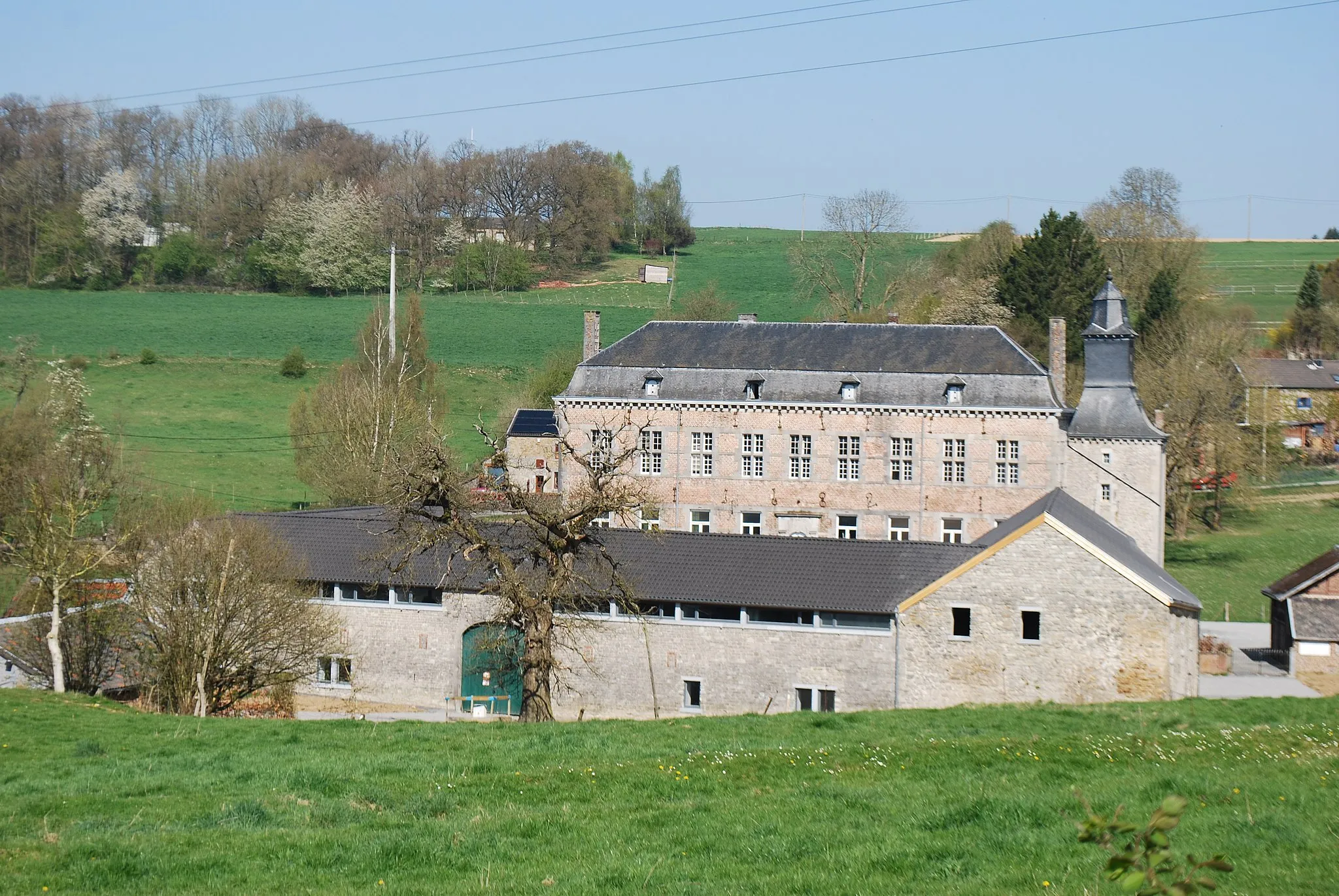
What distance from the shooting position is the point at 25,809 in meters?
11.9

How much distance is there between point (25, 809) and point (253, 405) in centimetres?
5001

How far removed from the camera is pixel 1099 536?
29.6m

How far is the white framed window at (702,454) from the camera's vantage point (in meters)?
43.6

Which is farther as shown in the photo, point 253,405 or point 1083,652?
point 253,405

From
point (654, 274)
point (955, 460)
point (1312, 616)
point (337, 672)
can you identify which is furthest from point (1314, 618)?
point (654, 274)

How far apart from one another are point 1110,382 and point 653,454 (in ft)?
48.0

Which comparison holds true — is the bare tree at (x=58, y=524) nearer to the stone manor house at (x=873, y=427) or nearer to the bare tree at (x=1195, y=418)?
the stone manor house at (x=873, y=427)

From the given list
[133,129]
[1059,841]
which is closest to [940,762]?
[1059,841]

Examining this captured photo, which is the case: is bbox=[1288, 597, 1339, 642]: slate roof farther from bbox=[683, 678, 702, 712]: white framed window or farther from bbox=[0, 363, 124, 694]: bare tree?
bbox=[0, 363, 124, 694]: bare tree

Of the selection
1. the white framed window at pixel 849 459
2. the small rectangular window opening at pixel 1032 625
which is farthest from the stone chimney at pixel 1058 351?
the small rectangular window opening at pixel 1032 625

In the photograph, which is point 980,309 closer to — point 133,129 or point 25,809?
point 25,809

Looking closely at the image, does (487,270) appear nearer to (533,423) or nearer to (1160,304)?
(533,423)

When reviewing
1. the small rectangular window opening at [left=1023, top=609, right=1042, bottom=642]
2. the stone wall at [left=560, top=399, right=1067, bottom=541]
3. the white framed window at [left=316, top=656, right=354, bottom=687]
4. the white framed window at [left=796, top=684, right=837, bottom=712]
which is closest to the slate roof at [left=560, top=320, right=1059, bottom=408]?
the stone wall at [left=560, top=399, right=1067, bottom=541]

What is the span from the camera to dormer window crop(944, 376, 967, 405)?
1642 inches
